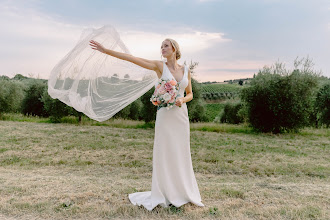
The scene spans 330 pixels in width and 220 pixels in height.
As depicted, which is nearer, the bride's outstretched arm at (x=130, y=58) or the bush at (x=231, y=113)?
the bride's outstretched arm at (x=130, y=58)

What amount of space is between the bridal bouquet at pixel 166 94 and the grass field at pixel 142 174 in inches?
79.8

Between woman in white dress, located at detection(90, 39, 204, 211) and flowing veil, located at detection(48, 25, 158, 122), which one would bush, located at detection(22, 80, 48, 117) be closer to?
flowing veil, located at detection(48, 25, 158, 122)

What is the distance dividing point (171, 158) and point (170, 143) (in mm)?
299

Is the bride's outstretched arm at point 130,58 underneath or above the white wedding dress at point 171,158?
above

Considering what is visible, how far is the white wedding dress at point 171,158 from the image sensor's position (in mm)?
5488

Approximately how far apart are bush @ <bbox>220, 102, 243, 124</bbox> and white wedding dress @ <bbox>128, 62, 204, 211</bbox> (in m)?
23.4

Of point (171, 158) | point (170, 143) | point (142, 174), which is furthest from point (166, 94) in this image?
point (142, 174)

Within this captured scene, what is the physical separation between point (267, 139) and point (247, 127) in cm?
423

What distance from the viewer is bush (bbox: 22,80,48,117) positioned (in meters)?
27.2

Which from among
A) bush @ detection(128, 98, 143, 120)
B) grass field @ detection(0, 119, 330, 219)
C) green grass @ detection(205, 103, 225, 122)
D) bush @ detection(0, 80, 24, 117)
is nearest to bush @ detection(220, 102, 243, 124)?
grass field @ detection(0, 119, 330, 219)

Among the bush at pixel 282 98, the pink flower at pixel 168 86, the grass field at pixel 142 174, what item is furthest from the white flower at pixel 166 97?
the bush at pixel 282 98

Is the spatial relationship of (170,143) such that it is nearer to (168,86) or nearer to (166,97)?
(166,97)

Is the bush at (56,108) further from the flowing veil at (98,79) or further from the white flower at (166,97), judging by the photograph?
the white flower at (166,97)

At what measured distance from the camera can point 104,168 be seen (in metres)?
10.5
